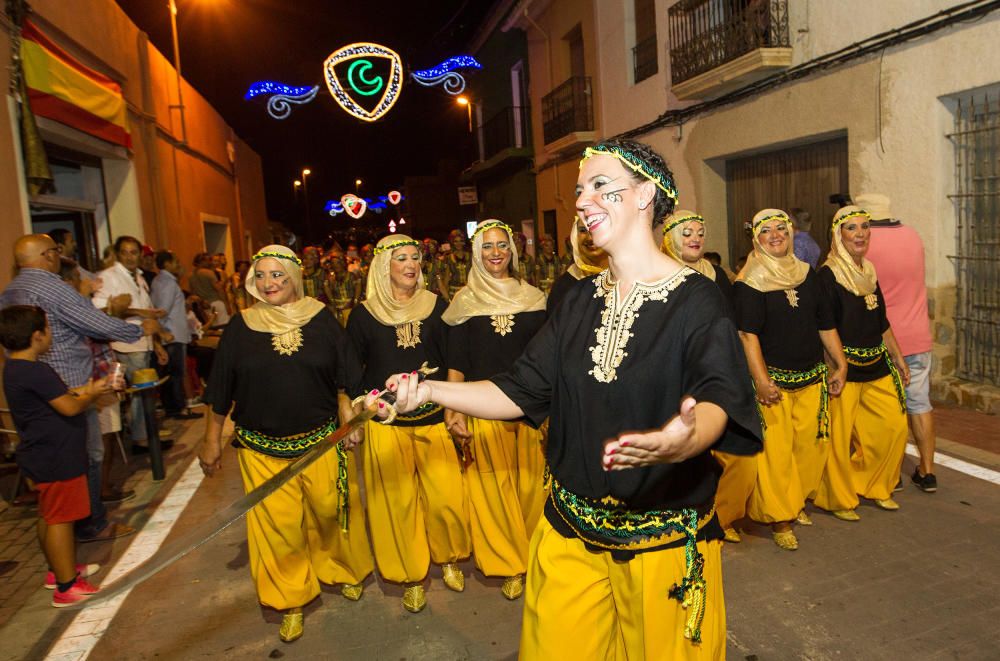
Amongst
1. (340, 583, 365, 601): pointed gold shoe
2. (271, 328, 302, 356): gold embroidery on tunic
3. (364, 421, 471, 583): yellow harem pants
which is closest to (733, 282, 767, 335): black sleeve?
(364, 421, 471, 583): yellow harem pants

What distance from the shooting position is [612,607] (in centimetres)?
232

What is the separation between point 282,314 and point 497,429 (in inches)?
53.2

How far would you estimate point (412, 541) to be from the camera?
13.4 feet

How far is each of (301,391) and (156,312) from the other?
3843 mm

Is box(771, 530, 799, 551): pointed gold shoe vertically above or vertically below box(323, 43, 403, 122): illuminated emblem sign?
below

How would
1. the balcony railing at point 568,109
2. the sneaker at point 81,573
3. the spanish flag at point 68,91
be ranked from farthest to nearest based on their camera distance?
the balcony railing at point 568,109 → the spanish flag at point 68,91 → the sneaker at point 81,573

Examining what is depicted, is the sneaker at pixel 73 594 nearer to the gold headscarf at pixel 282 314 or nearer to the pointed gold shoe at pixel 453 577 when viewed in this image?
the gold headscarf at pixel 282 314

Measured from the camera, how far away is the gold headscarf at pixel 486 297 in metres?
4.12

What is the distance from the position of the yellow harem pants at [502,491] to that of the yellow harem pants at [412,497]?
0.11m

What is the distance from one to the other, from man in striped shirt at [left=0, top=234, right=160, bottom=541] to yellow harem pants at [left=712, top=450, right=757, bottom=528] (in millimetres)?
4003

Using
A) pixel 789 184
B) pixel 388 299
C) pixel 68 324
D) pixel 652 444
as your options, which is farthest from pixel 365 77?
pixel 652 444

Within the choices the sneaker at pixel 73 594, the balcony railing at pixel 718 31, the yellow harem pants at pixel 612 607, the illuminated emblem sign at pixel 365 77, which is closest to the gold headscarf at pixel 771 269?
the yellow harem pants at pixel 612 607

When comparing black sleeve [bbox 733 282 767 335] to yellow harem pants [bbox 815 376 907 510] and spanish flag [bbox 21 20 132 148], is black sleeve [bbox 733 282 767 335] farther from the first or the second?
spanish flag [bbox 21 20 132 148]

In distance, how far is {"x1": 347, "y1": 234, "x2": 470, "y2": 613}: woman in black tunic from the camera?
4059mm
